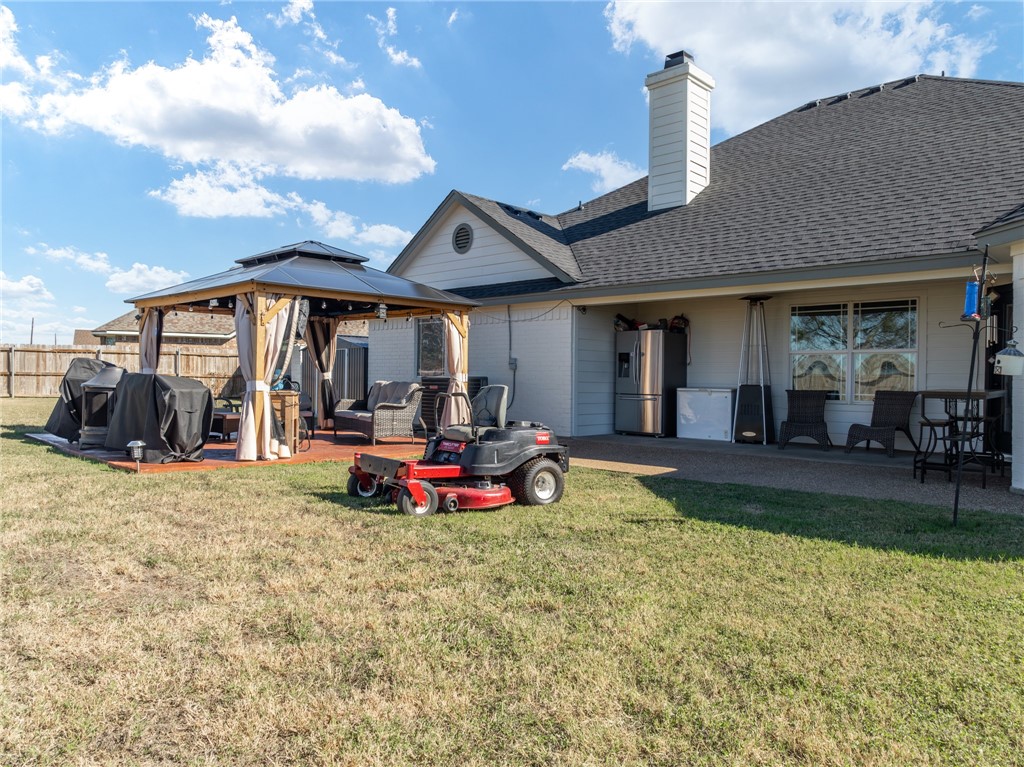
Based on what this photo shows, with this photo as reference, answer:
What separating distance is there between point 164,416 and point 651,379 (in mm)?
7923

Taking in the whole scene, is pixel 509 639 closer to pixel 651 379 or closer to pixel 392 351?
pixel 651 379

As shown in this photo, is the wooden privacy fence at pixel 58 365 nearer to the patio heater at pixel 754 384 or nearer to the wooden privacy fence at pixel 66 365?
the wooden privacy fence at pixel 66 365

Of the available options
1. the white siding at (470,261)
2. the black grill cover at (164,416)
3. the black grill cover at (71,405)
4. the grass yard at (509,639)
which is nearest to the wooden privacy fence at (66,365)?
the white siding at (470,261)

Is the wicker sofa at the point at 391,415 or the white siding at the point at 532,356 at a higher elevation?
the white siding at the point at 532,356

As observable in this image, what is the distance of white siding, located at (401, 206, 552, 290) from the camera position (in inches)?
529

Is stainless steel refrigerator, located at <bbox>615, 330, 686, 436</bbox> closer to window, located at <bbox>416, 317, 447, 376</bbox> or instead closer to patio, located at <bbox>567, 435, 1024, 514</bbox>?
patio, located at <bbox>567, 435, 1024, 514</bbox>

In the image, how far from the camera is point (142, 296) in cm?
1161

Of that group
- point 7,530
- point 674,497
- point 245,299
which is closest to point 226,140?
point 245,299

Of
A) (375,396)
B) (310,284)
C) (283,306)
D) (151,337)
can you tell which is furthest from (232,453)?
(151,337)

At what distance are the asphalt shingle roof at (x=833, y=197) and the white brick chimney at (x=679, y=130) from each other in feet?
1.23

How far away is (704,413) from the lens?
11.9m

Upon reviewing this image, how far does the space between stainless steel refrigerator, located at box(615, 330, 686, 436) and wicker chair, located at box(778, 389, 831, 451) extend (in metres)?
2.08

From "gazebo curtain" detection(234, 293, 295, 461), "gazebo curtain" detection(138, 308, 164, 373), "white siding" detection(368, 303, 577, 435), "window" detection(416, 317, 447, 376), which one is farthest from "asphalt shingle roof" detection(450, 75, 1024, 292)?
"gazebo curtain" detection(138, 308, 164, 373)

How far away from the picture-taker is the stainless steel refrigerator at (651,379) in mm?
12078
